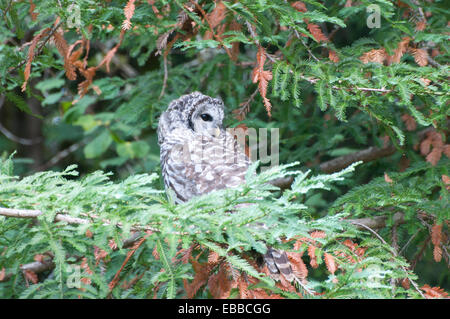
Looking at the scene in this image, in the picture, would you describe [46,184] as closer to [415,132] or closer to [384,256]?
[384,256]

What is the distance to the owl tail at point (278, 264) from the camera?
225 cm

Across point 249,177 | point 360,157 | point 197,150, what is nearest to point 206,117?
point 197,150

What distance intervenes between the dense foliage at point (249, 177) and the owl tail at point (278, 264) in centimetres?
4

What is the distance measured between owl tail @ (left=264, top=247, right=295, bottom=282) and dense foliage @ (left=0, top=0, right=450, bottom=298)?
0.14 feet

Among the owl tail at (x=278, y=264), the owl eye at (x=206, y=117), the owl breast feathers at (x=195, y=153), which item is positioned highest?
the owl eye at (x=206, y=117)

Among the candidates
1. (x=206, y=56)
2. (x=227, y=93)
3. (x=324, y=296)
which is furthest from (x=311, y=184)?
(x=206, y=56)

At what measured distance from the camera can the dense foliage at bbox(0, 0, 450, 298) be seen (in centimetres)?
184

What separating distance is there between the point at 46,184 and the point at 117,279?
2.35ft

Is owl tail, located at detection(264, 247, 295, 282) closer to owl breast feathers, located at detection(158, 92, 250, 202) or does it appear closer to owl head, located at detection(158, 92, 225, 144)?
owl breast feathers, located at detection(158, 92, 250, 202)

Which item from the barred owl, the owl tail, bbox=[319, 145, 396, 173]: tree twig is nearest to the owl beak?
the barred owl

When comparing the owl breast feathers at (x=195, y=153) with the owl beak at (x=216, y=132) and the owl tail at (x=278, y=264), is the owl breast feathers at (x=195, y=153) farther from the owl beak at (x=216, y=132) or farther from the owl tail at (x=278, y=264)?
the owl tail at (x=278, y=264)

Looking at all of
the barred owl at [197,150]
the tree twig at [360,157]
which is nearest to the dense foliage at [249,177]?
the tree twig at [360,157]

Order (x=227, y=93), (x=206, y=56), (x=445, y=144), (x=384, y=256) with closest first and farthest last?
(x=384, y=256)
(x=445, y=144)
(x=227, y=93)
(x=206, y=56)
